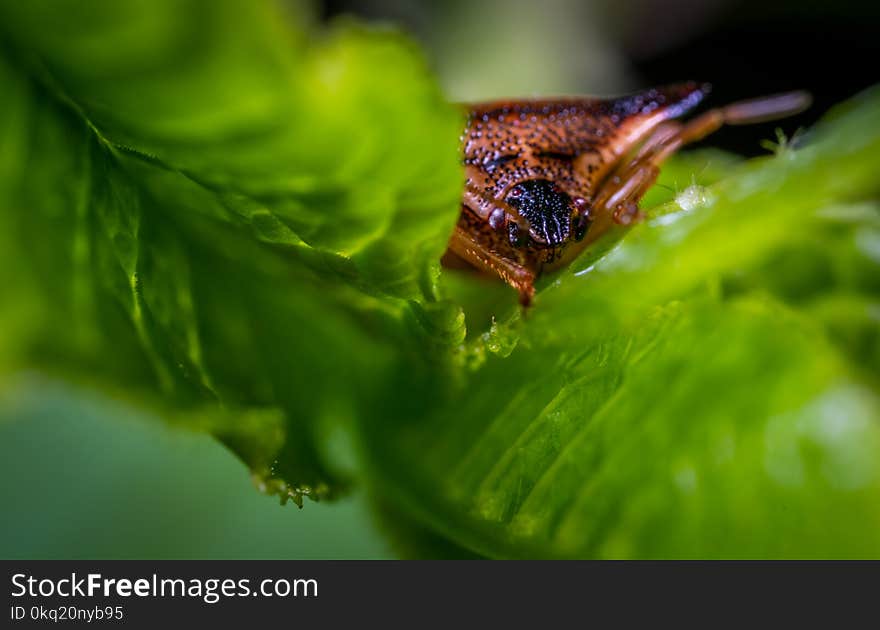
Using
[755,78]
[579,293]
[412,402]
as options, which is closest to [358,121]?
[579,293]

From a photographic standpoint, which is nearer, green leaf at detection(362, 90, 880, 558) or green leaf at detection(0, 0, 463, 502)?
green leaf at detection(0, 0, 463, 502)

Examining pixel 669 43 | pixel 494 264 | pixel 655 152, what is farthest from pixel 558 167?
pixel 669 43

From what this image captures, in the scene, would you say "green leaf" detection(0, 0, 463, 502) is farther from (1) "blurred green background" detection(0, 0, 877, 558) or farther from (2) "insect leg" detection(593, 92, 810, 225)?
(2) "insect leg" detection(593, 92, 810, 225)

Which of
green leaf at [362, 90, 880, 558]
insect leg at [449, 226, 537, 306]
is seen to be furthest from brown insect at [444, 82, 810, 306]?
green leaf at [362, 90, 880, 558]

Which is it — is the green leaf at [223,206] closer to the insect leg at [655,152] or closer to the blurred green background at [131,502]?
the insect leg at [655,152]

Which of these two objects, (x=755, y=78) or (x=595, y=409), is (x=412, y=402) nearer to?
(x=595, y=409)

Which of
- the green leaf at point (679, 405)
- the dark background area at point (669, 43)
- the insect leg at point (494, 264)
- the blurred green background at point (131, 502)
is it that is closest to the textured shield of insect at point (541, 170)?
the insect leg at point (494, 264)
